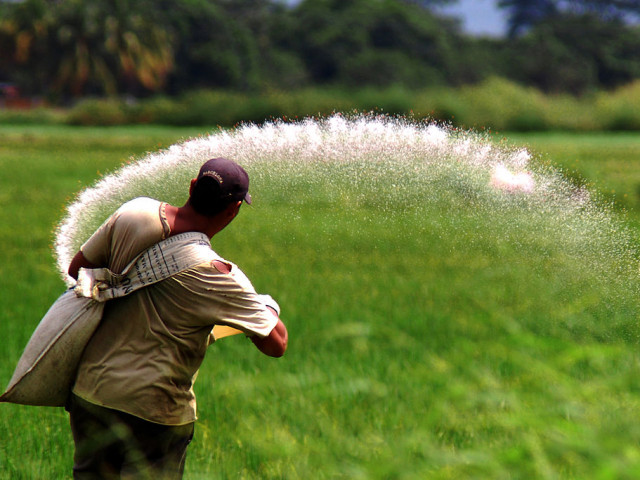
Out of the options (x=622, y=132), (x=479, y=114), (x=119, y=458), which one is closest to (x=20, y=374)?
(x=119, y=458)

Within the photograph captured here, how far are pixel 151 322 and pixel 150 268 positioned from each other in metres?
0.18

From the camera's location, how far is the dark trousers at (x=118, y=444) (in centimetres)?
283

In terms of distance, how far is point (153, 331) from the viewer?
2807mm

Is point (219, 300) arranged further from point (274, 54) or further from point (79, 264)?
point (274, 54)

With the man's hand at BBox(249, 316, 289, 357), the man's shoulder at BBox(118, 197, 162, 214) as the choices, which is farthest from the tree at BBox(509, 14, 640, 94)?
the man's shoulder at BBox(118, 197, 162, 214)

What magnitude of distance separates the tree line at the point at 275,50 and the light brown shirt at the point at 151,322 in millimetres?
56217

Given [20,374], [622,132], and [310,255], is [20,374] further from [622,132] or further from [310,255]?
[622,132]

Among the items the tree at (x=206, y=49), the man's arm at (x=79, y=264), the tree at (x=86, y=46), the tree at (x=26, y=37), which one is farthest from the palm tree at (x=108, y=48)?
the man's arm at (x=79, y=264)

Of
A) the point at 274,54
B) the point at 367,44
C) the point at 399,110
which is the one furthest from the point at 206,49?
the point at 399,110

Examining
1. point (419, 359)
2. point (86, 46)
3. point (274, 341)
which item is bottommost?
point (86, 46)

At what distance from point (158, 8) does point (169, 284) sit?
64565 millimetres

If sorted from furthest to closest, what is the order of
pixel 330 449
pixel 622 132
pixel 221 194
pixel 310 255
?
pixel 622 132 → pixel 310 255 → pixel 330 449 → pixel 221 194

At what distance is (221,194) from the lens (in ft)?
8.91

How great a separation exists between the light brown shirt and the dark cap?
23 cm
